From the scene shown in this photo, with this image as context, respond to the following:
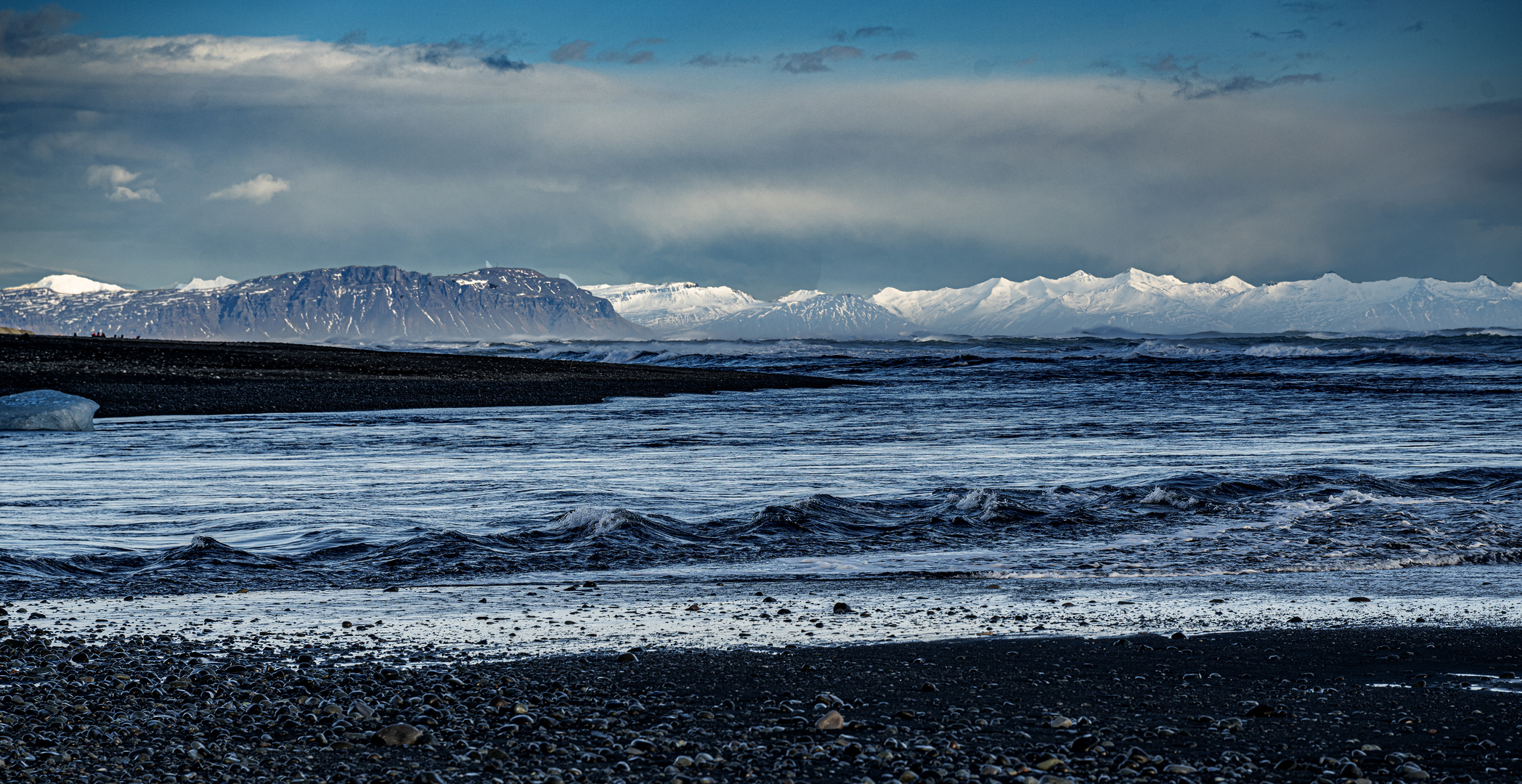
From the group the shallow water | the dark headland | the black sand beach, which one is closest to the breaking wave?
the shallow water

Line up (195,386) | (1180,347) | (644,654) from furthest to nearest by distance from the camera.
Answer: (1180,347) < (195,386) < (644,654)

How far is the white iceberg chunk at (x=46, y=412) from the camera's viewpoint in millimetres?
20766

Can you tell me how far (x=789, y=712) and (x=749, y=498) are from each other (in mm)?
7246

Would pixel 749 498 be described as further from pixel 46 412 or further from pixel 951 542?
pixel 46 412

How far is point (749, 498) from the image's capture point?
11984 mm

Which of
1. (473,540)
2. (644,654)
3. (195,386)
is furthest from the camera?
(195,386)

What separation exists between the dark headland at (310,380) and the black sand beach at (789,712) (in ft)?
79.2

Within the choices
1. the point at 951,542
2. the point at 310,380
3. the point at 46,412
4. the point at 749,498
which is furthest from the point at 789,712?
the point at 310,380

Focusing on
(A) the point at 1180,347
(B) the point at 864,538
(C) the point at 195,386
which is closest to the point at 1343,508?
(B) the point at 864,538

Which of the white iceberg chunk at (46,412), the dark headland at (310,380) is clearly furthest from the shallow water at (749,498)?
the dark headland at (310,380)

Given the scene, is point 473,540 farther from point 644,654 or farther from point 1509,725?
point 1509,725

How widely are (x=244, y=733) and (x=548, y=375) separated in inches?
1831

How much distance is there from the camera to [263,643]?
19.5ft

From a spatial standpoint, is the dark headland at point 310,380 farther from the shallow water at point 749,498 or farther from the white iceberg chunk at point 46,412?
the shallow water at point 749,498
